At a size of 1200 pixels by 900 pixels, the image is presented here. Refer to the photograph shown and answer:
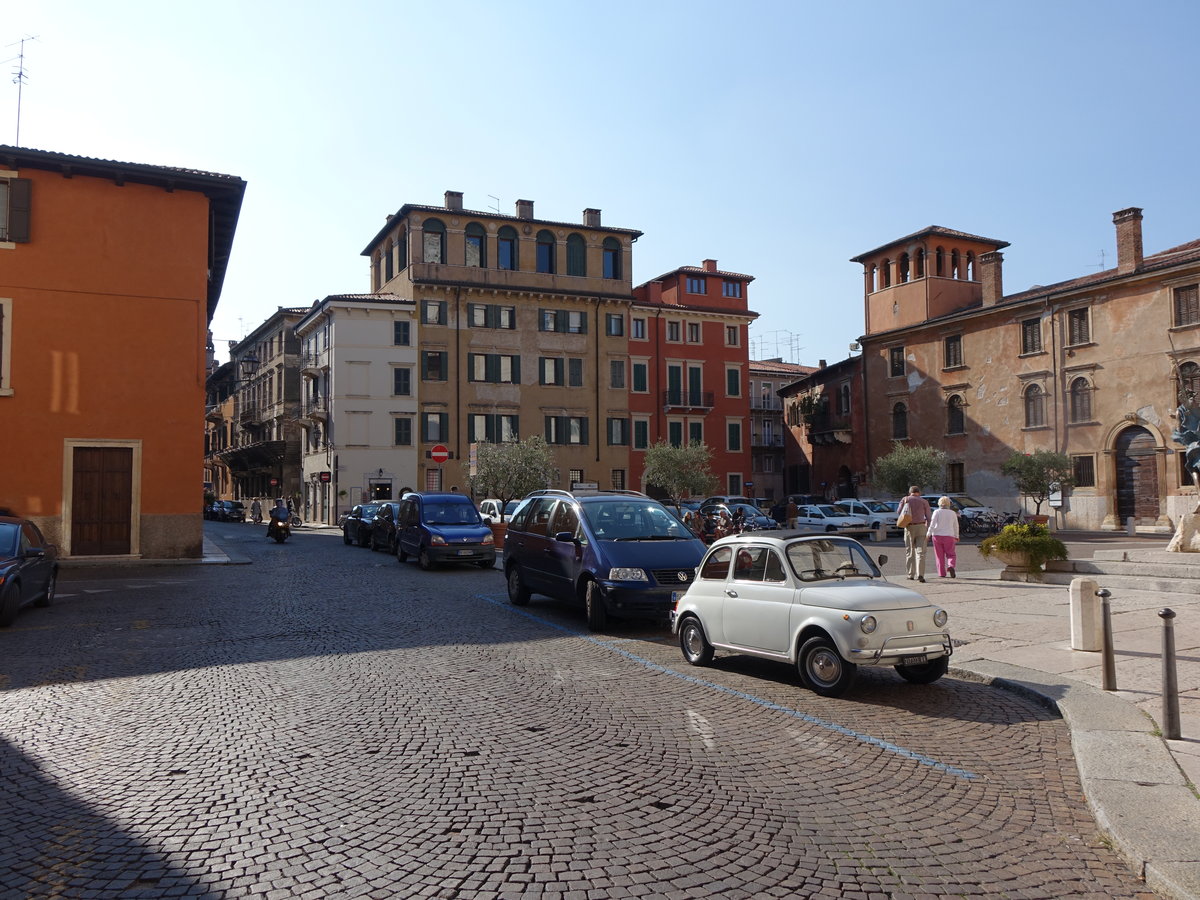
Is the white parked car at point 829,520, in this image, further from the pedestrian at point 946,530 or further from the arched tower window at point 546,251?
the arched tower window at point 546,251

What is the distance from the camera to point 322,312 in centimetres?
4878

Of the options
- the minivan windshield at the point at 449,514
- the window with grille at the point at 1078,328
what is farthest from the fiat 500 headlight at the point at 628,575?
the window with grille at the point at 1078,328

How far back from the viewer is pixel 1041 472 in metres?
38.2

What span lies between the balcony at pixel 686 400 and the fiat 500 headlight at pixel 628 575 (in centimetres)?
4252

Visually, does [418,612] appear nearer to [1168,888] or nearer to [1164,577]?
[1168,888]

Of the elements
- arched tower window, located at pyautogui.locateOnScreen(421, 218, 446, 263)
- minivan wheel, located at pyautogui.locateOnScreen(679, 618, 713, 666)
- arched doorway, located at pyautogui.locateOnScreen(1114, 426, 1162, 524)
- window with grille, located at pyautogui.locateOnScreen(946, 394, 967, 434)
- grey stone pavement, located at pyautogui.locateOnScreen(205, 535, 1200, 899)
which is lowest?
grey stone pavement, located at pyautogui.locateOnScreen(205, 535, 1200, 899)

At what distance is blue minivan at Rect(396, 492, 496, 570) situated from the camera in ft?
64.3

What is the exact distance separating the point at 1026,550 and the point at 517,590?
355 inches

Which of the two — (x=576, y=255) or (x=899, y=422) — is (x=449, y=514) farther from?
(x=899, y=422)

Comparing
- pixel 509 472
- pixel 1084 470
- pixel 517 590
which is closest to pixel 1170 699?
pixel 517 590

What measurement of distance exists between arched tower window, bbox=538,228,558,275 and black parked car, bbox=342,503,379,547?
77.1 feet

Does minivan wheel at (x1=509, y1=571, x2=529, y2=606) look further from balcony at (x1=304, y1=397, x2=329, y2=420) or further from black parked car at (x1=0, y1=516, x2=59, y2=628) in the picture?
balcony at (x1=304, y1=397, x2=329, y2=420)

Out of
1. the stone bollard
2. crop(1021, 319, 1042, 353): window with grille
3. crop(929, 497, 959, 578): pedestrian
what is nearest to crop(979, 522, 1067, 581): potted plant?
crop(929, 497, 959, 578): pedestrian

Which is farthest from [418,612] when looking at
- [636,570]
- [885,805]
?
[885,805]
